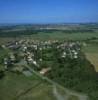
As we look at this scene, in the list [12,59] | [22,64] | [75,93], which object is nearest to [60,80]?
[75,93]

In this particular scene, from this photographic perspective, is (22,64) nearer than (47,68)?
No

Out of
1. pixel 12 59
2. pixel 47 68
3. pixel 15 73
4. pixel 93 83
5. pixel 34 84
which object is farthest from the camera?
pixel 12 59

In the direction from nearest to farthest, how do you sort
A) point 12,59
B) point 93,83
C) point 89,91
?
point 89,91, point 93,83, point 12,59

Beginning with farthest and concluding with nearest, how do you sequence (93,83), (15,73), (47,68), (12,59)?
(12,59) → (47,68) → (15,73) → (93,83)

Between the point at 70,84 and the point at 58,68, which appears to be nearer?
the point at 70,84

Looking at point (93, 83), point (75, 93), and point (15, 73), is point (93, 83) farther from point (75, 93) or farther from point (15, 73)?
point (15, 73)

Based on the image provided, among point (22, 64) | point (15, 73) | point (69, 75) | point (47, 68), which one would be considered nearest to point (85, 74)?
point (69, 75)

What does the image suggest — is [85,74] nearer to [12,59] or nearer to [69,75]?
[69,75]

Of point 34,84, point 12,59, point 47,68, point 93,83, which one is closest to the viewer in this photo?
point 93,83

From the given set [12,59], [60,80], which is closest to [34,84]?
[60,80]
